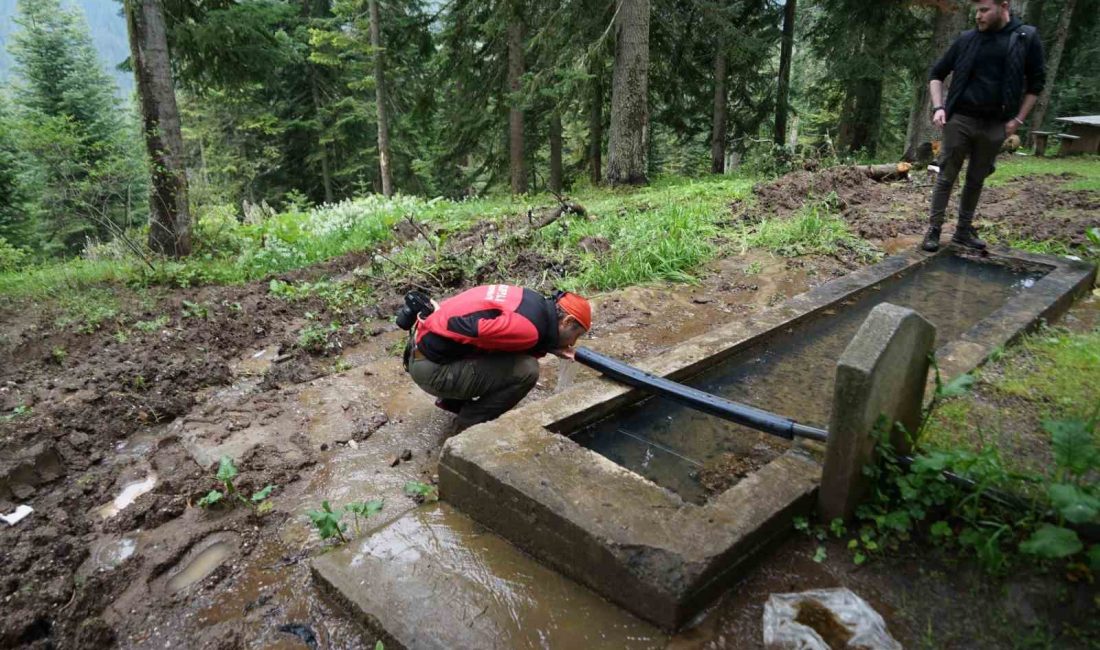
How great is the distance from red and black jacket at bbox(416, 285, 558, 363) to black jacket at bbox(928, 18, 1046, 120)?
416 centimetres

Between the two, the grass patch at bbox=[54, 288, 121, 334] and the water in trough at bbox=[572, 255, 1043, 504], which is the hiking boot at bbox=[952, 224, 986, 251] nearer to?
the water in trough at bbox=[572, 255, 1043, 504]

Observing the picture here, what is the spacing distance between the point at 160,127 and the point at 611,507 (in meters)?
8.50

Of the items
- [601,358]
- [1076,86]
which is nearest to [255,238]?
[601,358]

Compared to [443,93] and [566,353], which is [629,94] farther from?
[443,93]

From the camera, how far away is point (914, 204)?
26.2ft

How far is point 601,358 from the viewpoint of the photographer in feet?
11.5

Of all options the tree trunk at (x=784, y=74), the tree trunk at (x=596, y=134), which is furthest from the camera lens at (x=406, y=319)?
the tree trunk at (x=784, y=74)

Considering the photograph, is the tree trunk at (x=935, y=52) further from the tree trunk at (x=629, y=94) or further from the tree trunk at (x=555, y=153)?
the tree trunk at (x=555, y=153)

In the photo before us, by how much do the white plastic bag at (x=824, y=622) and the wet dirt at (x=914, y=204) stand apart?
18.7ft

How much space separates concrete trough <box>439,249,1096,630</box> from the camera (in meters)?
2.09

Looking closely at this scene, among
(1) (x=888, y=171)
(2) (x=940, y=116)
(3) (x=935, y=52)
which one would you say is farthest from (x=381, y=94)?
(2) (x=940, y=116)

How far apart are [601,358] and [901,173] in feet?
27.7

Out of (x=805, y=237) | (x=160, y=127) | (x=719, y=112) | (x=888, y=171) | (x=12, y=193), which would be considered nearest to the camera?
(x=805, y=237)

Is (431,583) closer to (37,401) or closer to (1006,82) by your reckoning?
(37,401)
